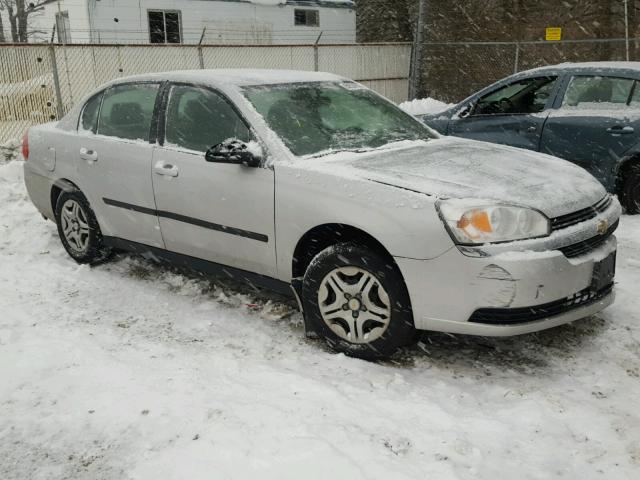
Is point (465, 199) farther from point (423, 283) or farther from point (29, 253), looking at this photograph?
point (29, 253)

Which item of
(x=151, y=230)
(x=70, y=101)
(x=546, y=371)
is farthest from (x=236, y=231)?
(x=70, y=101)

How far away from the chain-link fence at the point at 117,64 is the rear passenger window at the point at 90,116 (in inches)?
245

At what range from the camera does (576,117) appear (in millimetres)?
6773

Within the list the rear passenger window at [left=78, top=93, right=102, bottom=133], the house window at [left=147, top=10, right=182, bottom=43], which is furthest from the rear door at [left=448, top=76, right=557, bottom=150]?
the house window at [left=147, top=10, right=182, bottom=43]

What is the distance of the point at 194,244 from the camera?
448cm

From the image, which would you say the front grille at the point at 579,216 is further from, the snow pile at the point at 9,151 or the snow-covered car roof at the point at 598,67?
the snow pile at the point at 9,151

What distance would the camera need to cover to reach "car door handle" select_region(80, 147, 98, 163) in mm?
5106

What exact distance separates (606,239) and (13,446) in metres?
3.25

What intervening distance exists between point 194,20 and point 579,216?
61.5 ft

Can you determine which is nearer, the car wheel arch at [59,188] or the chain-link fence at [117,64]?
the car wheel arch at [59,188]

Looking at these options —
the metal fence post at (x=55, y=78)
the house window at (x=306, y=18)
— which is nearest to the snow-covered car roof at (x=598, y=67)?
the metal fence post at (x=55, y=78)

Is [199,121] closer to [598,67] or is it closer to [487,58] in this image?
[598,67]

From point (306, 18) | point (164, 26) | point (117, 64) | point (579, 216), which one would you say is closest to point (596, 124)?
point (579, 216)

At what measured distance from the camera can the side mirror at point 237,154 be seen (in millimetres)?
3951
